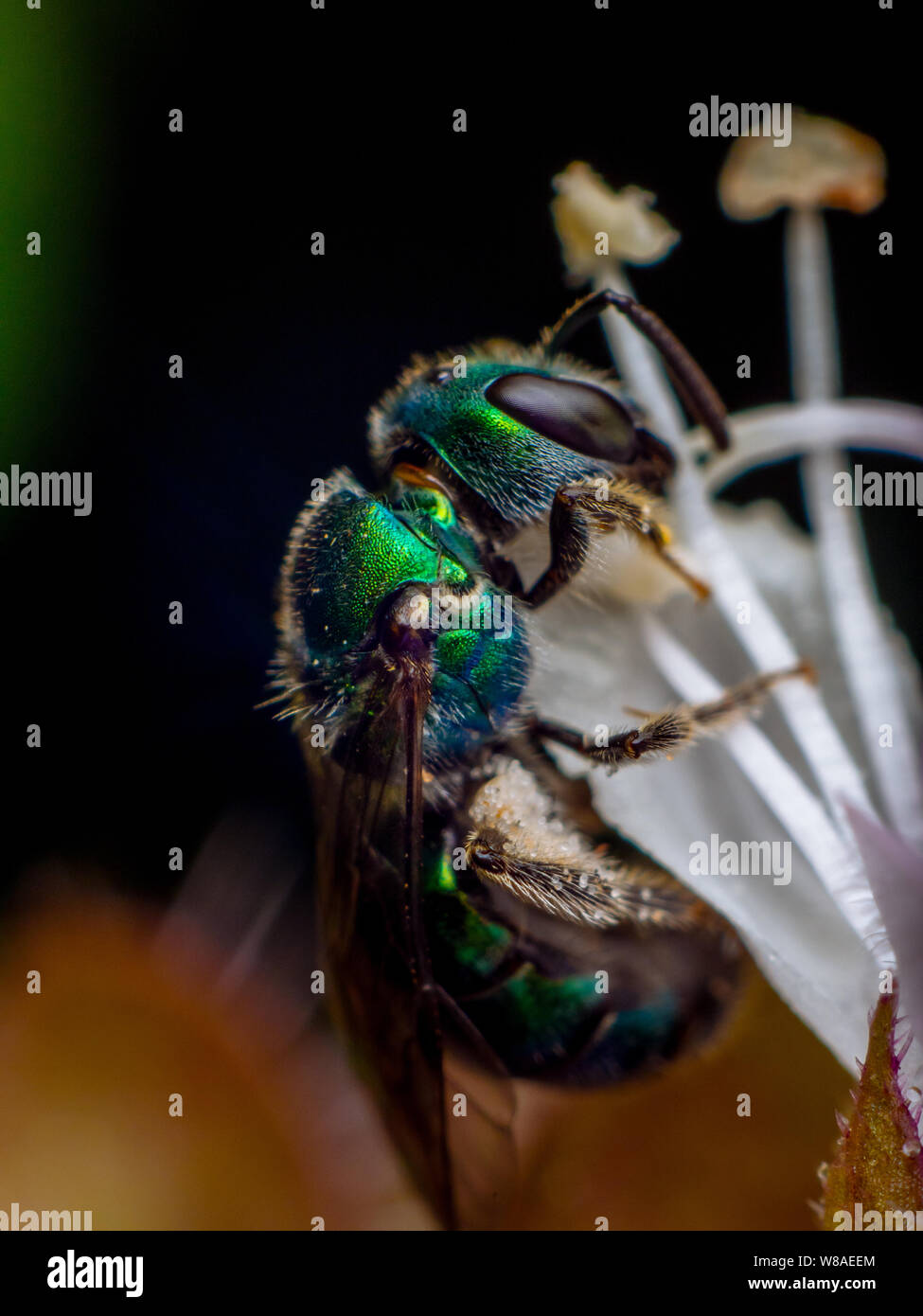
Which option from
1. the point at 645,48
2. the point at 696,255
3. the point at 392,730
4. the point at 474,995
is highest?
the point at 645,48

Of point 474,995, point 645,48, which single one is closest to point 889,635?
point 474,995

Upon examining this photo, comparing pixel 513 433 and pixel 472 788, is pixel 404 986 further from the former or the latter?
pixel 513 433

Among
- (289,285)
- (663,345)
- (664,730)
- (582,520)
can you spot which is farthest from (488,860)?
(289,285)

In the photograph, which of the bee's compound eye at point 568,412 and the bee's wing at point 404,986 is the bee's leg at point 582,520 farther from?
the bee's wing at point 404,986

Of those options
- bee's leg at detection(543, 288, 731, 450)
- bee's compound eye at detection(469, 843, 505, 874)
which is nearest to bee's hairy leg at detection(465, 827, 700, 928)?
bee's compound eye at detection(469, 843, 505, 874)

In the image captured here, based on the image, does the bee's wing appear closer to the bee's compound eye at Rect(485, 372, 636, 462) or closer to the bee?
the bee

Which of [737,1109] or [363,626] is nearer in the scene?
[363,626]
